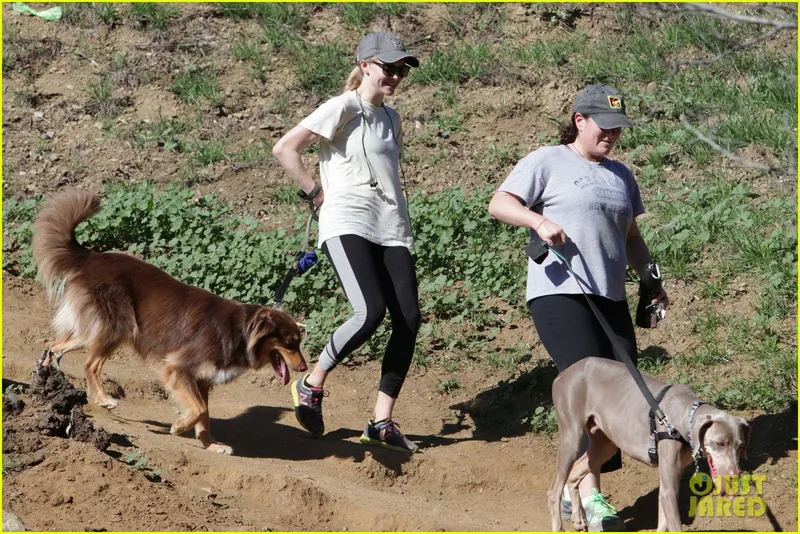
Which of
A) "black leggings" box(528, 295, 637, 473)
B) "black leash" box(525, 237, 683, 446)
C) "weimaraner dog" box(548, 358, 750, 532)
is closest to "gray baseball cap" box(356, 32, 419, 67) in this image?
"black leash" box(525, 237, 683, 446)

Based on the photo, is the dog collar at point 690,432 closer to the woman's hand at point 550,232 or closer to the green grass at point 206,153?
the woman's hand at point 550,232

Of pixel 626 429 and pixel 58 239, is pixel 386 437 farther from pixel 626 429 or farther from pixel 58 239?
pixel 58 239

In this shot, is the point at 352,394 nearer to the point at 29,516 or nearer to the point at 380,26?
the point at 29,516

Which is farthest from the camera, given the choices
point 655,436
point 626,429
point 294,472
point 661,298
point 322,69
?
point 322,69

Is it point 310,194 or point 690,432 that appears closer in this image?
point 690,432

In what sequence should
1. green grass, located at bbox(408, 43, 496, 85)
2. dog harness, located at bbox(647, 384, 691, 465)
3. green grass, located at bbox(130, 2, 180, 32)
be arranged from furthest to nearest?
green grass, located at bbox(130, 2, 180, 32)
green grass, located at bbox(408, 43, 496, 85)
dog harness, located at bbox(647, 384, 691, 465)

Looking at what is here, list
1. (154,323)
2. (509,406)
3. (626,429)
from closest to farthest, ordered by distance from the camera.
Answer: (626,429) → (154,323) → (509,406)

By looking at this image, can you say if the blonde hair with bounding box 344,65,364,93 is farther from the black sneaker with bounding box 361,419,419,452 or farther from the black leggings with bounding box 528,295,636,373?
the black sneaker with bounding box 361,419,419,452

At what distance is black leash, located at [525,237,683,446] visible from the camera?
4141mm

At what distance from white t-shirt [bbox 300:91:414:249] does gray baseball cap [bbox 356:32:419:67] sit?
28 centimetres

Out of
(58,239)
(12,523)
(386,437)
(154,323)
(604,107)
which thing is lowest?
(386,437)

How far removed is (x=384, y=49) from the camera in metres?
Result: 5.71

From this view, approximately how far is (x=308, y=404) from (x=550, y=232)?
7.52 feet

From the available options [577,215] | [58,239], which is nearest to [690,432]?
[577,215]
